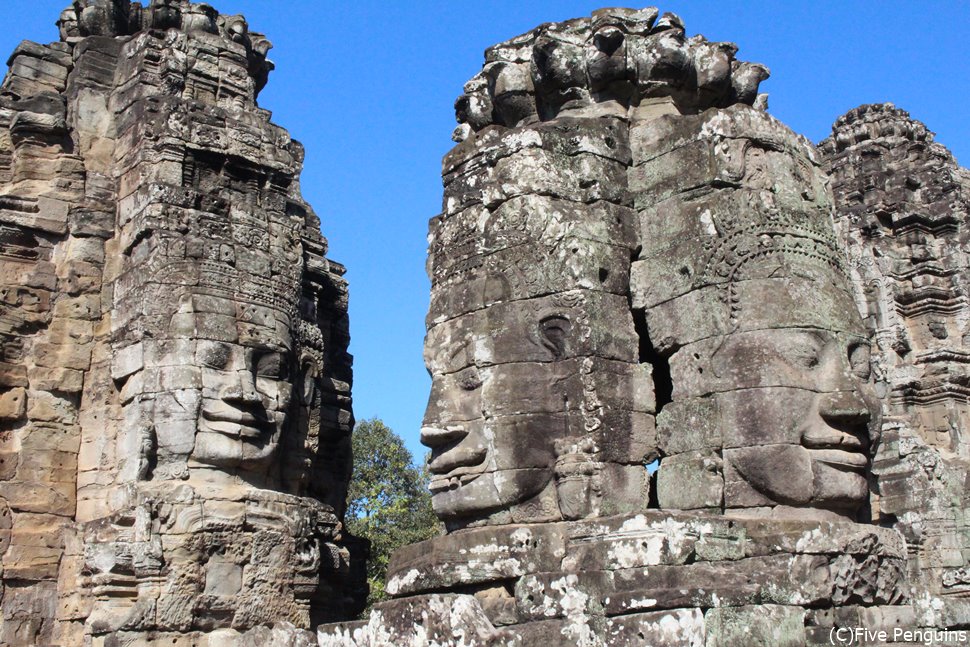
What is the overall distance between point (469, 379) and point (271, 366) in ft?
14.4

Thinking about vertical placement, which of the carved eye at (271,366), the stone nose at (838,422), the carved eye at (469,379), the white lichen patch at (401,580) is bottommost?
the white lichen patch at (401,580)

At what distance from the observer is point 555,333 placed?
7219 mm

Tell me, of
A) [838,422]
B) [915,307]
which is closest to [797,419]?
[838,422]

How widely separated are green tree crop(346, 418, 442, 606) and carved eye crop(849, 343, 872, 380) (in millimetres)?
21824

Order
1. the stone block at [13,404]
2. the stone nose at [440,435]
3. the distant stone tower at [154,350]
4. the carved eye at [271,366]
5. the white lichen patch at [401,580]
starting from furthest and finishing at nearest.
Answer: the stone block at [13,404], the carved eye at [271,366], the distant stone tower at [154,350], the stone nose at [440,435], the white lichen patch at [401,580]

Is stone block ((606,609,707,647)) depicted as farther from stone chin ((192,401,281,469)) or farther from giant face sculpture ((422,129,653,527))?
stone chin ((192,401,281,469))

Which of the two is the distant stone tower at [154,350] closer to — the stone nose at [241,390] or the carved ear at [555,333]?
the stone nose at [241,390]

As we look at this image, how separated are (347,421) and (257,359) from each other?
4078 mm

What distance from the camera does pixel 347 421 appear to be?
49.6 feet

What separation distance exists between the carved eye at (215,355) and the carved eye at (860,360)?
6.12 meters

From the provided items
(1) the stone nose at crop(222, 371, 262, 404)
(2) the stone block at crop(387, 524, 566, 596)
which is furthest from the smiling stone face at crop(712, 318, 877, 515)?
(1) the stone nose at crop(222, 371, 262, 404)

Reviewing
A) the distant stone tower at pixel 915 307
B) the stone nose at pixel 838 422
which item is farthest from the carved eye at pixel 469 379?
the distant stone tower at pixel 915 307

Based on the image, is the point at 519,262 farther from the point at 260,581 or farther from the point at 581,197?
the point at 260,581

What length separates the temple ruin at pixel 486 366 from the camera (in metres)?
6.43
